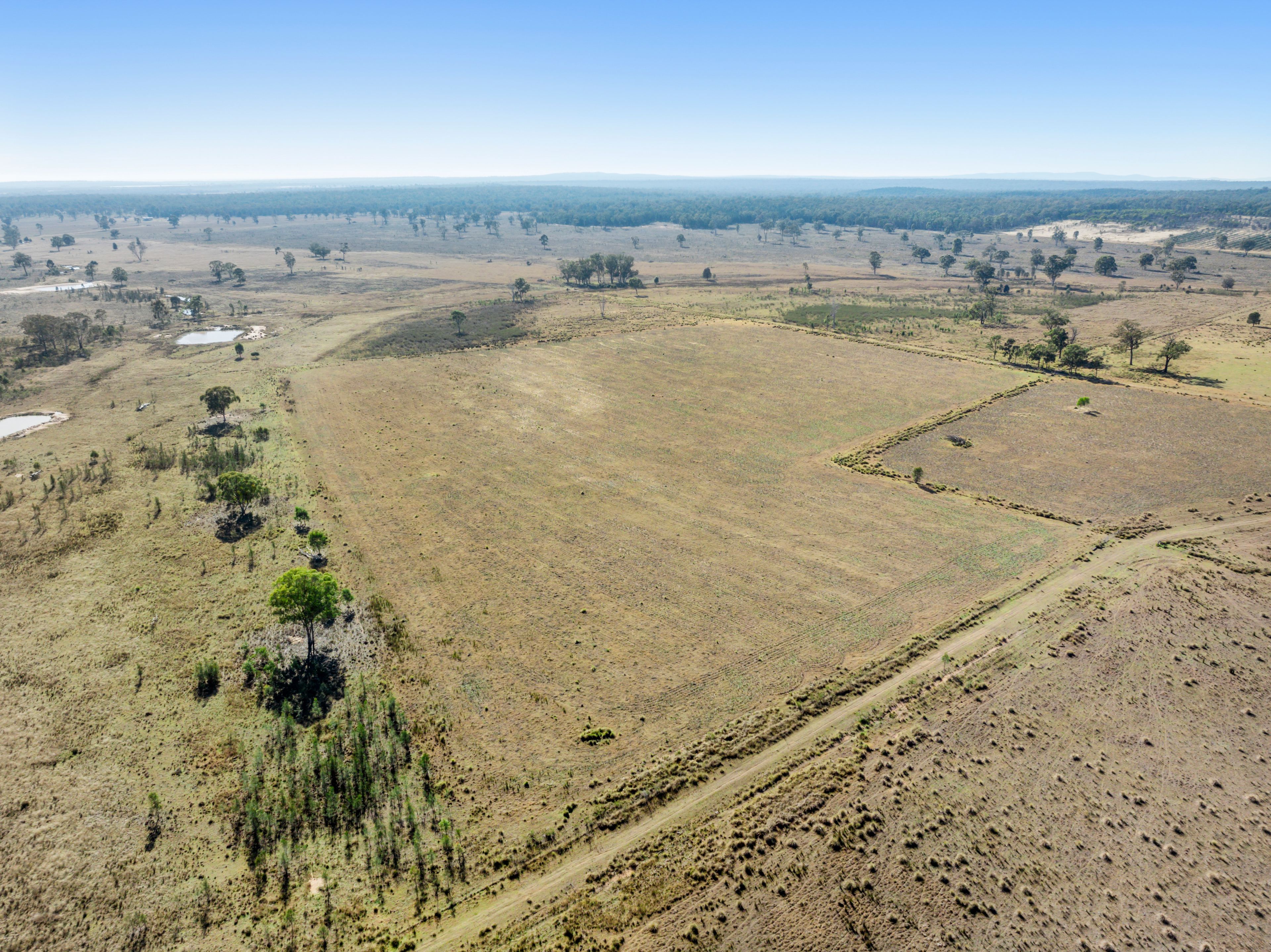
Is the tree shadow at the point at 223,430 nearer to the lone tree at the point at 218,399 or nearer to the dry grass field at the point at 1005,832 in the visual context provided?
the lone tree at the point at 218,399

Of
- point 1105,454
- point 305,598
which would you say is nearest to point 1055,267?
point 1105,454

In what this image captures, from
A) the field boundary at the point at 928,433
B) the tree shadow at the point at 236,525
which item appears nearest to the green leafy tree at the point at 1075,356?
the field boundary at the point at 928,433

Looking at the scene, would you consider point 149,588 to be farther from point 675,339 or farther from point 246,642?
point 675,339

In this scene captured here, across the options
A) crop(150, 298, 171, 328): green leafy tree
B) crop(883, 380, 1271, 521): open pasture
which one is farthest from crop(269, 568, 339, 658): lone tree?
crop(150, 298, 171, 328): green leafy tree

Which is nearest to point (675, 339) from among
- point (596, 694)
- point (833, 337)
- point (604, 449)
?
point (833, 337)

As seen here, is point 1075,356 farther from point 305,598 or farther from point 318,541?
point 305,598
